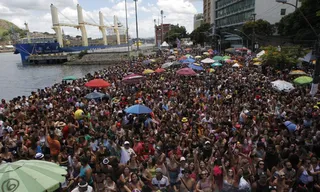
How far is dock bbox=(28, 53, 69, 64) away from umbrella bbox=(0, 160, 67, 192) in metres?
72.3

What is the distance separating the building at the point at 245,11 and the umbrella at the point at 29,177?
52.9 meters

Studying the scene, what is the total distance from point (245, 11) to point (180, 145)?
62.9m

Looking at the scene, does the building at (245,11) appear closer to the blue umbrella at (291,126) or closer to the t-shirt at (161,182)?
the blue umbrella at (291,126)

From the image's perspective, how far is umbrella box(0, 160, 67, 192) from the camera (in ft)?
12.5

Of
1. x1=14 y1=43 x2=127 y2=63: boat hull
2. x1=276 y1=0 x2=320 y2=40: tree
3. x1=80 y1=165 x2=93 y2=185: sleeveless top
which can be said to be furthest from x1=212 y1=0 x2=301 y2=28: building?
x1=80 y1=165 x2=93 y2=185: sleeveless top

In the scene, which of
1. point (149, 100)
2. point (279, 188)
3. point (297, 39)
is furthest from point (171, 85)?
point (297, 39)

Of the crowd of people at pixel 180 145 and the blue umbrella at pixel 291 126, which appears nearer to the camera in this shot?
the crowd of people at pixel 180 145

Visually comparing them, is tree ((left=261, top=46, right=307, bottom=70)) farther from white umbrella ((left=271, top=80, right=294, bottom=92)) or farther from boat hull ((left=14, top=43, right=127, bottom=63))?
boat hull ((left=14, top=43, right=127, bottom=63))

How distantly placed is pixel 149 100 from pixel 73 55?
66164 millimetres

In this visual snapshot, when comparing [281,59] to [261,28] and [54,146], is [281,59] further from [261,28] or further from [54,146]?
[261,28]

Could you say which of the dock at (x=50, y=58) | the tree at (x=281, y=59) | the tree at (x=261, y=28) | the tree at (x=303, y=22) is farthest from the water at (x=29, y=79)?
the tree at (x=303, y=22)


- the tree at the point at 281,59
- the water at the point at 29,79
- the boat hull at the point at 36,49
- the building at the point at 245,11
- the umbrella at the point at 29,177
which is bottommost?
the water at the point at 29,79

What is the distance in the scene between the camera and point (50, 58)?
235ft

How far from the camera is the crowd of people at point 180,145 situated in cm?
565
